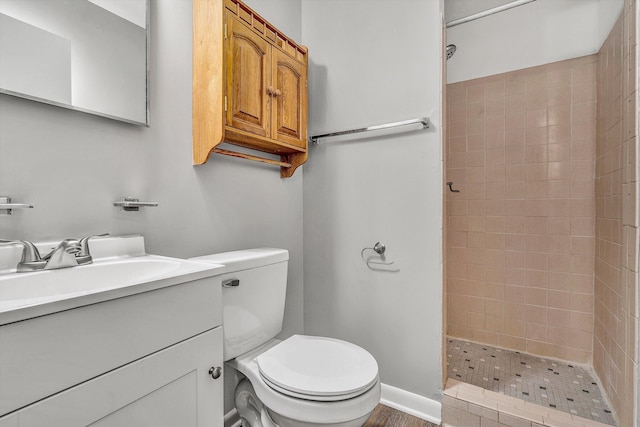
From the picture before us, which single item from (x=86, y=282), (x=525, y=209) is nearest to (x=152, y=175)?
(x=86, y=282)

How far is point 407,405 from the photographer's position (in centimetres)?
159

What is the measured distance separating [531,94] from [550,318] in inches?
57.2

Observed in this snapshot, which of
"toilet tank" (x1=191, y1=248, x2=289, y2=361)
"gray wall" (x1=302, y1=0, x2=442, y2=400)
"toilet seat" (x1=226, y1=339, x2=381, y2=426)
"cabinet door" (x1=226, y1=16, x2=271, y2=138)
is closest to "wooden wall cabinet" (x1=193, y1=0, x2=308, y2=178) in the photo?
"cabinet door" (x1=226, y1=16, x2=271, y2=138)

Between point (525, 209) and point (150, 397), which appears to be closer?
point (150, 397)

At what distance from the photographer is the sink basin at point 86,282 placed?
59cm

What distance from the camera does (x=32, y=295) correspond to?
81 centimetres

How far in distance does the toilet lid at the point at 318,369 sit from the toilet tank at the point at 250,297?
0.39 feet

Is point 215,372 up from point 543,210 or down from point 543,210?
down

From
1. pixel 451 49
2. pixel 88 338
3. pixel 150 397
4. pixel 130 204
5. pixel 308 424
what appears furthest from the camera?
pixel 451 49

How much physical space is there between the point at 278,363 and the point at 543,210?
190 centimetres

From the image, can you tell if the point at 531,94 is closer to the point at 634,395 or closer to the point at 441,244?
the point at 441,244

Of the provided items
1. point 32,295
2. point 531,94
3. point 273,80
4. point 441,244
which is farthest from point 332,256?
point 531,94

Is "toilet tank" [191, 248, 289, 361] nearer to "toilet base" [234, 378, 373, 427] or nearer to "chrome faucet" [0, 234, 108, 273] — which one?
"toilet base" [234, 378, 373, 427]

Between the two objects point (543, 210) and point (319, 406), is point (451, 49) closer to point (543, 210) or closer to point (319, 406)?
point (543, 210)
